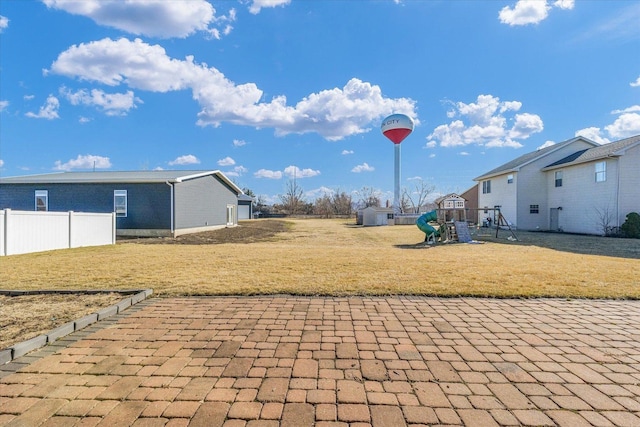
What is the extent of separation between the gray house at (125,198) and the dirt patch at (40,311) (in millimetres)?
13428

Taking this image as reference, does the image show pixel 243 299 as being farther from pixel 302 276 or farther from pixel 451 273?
pixel 451 273

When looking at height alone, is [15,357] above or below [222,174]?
below

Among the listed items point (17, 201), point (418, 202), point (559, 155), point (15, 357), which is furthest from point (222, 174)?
point (418, 202)

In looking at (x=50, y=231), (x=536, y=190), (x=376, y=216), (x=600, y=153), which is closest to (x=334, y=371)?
(x=50, y=231)

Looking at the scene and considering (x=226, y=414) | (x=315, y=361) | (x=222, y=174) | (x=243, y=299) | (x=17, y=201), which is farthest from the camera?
(x=222, y=174)

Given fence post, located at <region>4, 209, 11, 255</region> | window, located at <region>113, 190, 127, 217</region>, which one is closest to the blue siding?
window, located at <region>113, 190, 127, 217</region>

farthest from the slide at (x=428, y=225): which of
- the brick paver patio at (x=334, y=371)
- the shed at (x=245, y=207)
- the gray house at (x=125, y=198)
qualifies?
the shed at (x=245, y=207)

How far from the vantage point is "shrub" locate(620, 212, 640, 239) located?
57.1ft

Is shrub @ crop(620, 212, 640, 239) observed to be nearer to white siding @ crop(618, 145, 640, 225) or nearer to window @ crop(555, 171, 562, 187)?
white siding @ crop(618, 145, 640, 225)

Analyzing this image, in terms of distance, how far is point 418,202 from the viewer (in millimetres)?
56688

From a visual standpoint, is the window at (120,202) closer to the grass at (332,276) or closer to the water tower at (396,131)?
the grass at (332,276)

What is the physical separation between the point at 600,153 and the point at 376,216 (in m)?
18.7

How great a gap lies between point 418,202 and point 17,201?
51.1 metres

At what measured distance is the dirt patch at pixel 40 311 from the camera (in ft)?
11.8
